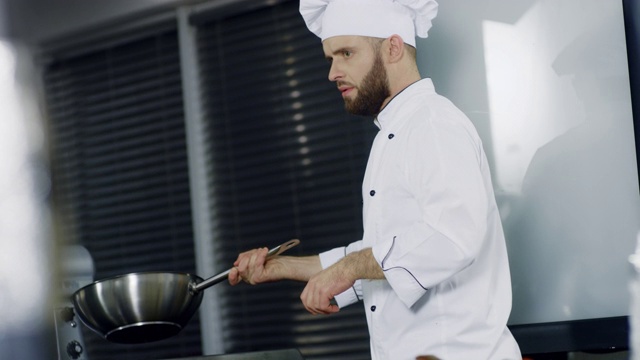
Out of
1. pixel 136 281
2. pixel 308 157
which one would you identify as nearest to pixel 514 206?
pixel 136 281

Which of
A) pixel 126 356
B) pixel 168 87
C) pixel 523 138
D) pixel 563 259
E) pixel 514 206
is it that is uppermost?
pixel 168 87

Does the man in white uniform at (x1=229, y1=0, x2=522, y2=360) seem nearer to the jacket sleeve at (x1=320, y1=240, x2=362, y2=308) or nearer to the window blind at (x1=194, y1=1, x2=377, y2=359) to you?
the jacket sleeve at (x1=320, y1=240, x2=362, y2=308)

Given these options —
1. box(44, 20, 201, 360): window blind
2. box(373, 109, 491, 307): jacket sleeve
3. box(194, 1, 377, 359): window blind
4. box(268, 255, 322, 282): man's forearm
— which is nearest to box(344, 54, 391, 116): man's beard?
box(373, 109, 491, 307): jacket sleeve

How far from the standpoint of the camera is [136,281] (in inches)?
59.9

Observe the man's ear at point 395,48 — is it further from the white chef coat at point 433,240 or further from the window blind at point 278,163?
the window blind at point 278,163

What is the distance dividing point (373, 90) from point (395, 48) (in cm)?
8

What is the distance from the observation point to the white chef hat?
1.51 meters

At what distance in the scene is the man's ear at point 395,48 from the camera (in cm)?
149

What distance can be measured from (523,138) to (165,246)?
4.41ft

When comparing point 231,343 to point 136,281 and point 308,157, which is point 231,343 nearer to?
point 308,157

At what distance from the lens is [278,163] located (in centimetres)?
244

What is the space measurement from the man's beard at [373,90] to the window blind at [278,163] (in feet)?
2.69

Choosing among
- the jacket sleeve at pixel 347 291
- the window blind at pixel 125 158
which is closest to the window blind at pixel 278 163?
the window blind at pixel 125 158

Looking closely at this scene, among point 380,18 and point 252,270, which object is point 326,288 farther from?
point 380,18
